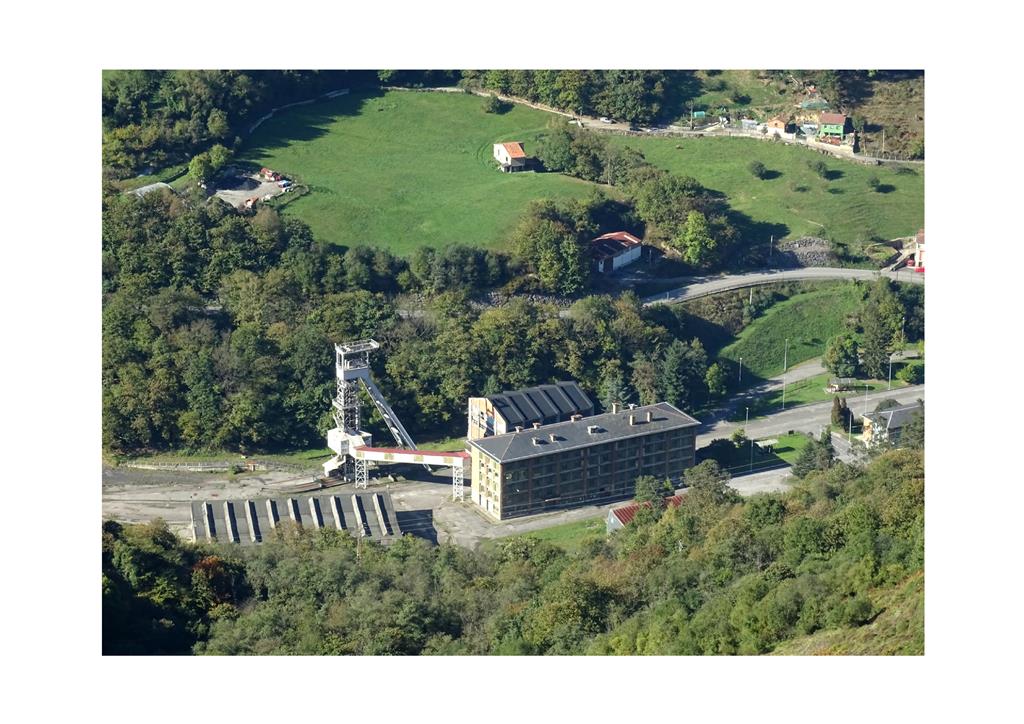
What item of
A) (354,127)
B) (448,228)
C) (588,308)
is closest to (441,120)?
(354,127)

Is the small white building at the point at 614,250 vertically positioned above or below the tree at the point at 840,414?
above

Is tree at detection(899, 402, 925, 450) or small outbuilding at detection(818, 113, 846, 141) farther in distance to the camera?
small outbuilding at detection(818, 113, 846, 141)

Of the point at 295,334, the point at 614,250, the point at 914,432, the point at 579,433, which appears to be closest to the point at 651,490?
the point at 579,433

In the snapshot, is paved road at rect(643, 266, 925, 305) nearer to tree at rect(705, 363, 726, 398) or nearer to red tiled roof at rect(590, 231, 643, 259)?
red tiled roof at rect(590, 231, 643, 259)

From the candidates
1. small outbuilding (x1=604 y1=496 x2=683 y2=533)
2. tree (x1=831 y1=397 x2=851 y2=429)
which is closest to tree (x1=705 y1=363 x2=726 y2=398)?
tree (x1=831 y1=397 x2=851 y2=429)

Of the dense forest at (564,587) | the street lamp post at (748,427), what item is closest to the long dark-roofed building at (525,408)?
the street lamp post at (748,427)

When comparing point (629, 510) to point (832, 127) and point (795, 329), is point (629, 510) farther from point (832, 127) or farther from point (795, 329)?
point (832, 127)

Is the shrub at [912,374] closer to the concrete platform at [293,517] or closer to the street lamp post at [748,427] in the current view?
the street lamp post at [748,427]
